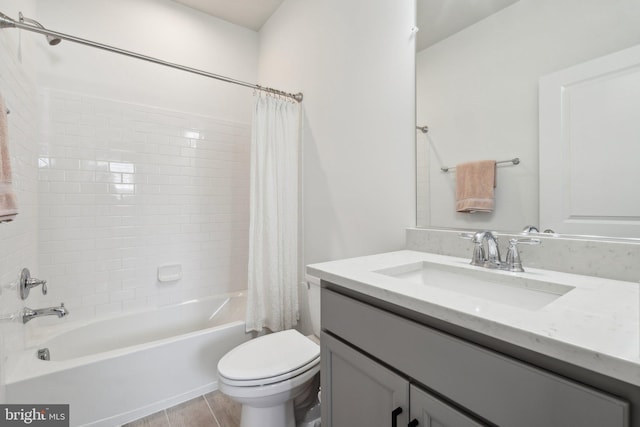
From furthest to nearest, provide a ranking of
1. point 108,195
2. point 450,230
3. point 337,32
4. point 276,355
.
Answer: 1. point 108,195
2. point 337,32
3. point 276,355
4. point 450,230

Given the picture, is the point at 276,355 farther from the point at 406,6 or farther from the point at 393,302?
the point at 406,6

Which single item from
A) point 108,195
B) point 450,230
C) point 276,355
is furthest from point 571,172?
point 108,195

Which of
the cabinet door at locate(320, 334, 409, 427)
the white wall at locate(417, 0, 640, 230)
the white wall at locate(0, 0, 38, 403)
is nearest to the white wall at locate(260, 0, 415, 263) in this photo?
the white wall at locate(417, 0, 640, 230)

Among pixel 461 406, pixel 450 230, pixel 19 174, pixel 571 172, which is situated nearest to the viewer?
pixel 461 406

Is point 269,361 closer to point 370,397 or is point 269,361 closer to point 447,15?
point 370,397

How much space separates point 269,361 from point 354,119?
1350 millimetres

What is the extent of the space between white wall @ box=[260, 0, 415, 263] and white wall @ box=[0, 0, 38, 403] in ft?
4.99

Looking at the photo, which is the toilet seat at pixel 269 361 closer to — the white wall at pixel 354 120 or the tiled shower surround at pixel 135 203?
the white wall at pixel 354 120

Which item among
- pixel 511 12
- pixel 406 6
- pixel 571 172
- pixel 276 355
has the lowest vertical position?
pixel 276 355

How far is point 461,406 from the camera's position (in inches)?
22.7

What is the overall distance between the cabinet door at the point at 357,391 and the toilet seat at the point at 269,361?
0.99ft

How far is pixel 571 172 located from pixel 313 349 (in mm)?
1251

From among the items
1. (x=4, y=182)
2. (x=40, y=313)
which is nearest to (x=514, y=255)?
(x=4, y=182)

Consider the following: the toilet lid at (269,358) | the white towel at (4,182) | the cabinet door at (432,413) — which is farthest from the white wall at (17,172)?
the cabinet door at (432,413)
